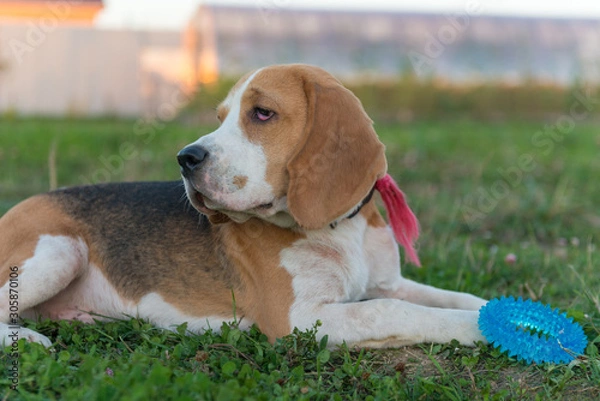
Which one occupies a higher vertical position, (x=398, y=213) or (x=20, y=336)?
Answer: (x=398, y=213)

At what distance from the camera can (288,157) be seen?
12.3 feet

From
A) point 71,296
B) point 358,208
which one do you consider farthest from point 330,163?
point 71,296

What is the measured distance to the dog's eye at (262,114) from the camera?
12.6ft

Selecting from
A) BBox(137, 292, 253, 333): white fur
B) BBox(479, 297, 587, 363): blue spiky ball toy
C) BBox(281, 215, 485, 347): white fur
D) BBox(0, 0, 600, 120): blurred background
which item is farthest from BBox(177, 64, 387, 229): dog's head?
BBox(0, 0, 600, 120): blurred background

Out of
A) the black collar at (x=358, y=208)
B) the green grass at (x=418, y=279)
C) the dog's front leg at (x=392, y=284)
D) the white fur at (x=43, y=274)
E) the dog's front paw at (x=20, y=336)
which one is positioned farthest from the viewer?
the dog's front leg at (x=392, y=284)

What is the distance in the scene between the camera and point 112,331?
4090 mm

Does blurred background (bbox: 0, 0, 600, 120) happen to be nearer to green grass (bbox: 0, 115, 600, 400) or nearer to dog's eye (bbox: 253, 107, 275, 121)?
green grass (bbox: 0, 115, 600, 400)

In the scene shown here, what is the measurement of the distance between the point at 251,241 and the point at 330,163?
0.74 meters

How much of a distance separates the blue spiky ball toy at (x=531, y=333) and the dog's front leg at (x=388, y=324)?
0.13 m

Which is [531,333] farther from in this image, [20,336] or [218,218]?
[20,336]

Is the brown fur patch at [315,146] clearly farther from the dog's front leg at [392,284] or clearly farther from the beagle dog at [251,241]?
the dog's front leg at [392,284]

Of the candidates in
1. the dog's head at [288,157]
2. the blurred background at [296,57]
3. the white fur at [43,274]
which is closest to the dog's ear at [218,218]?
the dog's head at [288,157]

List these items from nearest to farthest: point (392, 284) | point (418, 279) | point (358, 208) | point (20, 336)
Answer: point (20, 336)
point (358, 208)
point (392, 284)
point (418, 279)

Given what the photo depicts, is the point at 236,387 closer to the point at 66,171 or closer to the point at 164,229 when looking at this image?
the point at 164,229
